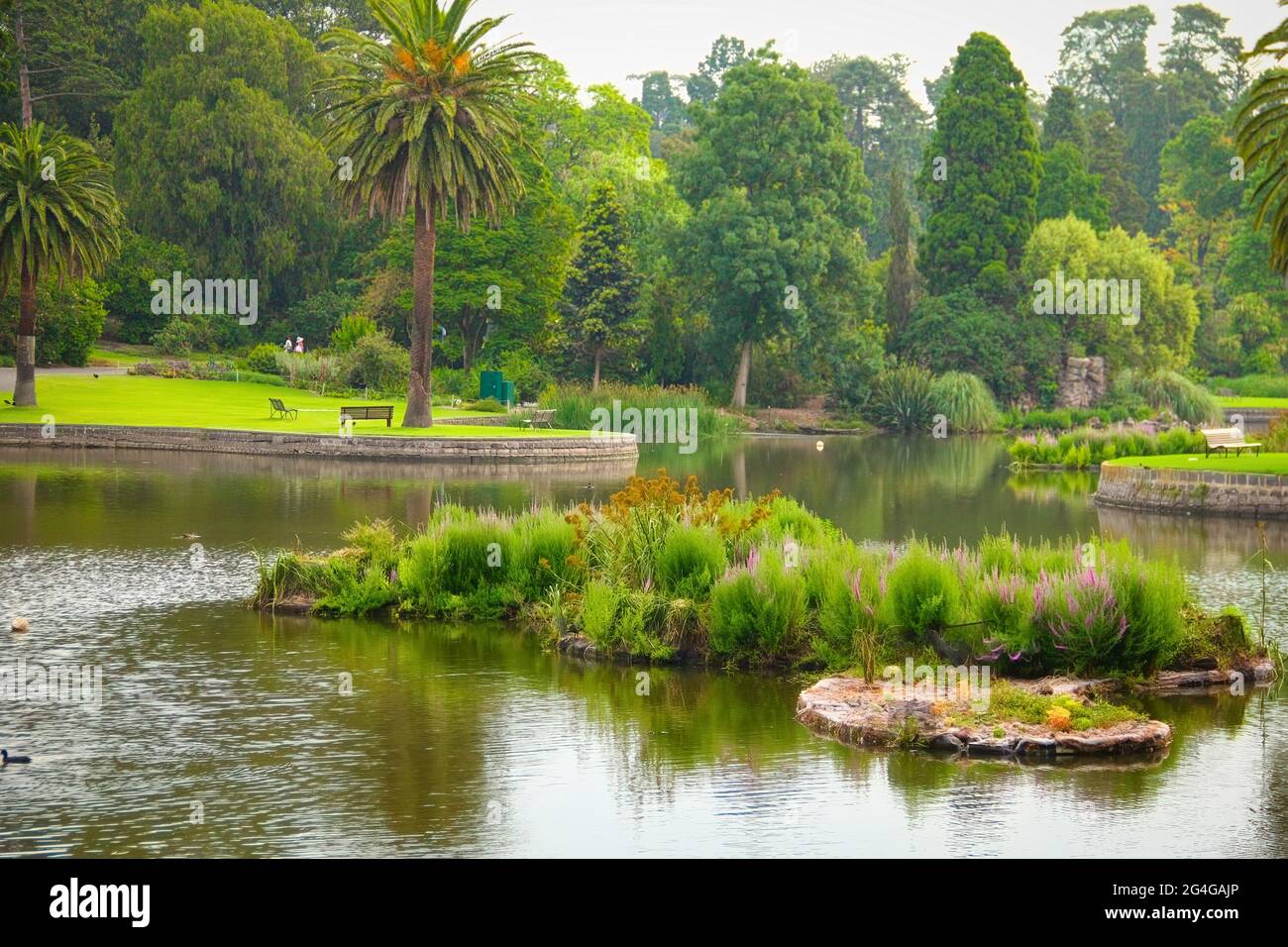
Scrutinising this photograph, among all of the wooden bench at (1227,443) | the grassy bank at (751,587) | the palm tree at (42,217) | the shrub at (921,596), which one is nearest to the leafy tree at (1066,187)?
the wooden bench at (1227,443)

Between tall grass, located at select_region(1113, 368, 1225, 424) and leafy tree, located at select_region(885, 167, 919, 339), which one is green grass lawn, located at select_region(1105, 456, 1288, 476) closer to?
tall grass, located at select_region(1113, 368, 1225, 424)

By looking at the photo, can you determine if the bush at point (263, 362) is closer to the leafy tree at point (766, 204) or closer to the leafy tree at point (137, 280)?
the leafy tree at point (137, 280)

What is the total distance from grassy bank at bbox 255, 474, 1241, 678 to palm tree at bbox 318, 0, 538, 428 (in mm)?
26748

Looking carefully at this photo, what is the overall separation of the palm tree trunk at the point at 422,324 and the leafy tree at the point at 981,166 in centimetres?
3346

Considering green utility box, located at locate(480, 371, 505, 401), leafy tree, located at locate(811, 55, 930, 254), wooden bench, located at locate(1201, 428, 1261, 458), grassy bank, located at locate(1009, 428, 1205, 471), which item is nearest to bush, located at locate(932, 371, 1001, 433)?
grassy bank, located at locate(1009, 428, 1205, 471)

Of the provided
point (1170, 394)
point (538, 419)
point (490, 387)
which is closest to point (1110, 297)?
point (1170, 394)

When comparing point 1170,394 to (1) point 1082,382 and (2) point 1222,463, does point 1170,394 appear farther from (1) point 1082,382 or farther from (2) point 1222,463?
(2) point 1222,463

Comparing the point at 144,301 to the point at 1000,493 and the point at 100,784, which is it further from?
the point at 100,784

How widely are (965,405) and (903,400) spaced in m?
2.73

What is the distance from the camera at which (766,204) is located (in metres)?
70.6

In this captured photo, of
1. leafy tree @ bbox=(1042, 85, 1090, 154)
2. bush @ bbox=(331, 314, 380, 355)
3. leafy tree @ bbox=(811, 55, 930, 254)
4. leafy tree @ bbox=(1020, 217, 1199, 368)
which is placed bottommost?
bush @ bbox=(331, 314, 380, 355)

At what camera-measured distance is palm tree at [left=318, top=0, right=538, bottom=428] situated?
155 feet

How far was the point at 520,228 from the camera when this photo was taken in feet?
236
